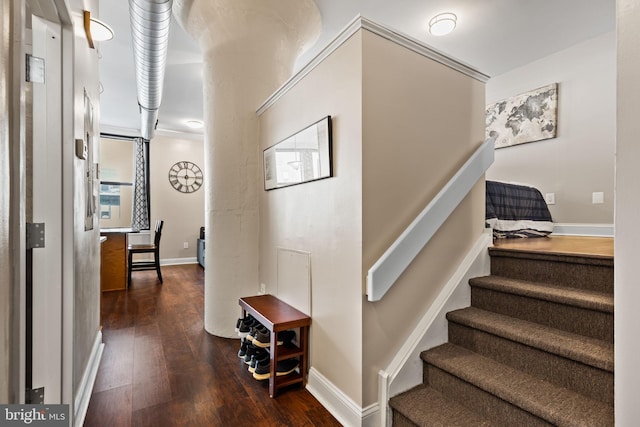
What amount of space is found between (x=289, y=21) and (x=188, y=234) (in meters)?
5.03

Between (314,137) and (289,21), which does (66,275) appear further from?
(289,21)

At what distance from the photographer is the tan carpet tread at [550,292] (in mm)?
1418

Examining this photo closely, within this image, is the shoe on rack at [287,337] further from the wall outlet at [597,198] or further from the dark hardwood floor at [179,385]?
the wall outlet at [597,198]

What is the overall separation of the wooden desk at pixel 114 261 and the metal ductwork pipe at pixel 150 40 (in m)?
1.95

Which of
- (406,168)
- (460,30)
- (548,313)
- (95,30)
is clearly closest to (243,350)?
(406,168)

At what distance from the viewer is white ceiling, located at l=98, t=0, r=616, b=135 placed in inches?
110

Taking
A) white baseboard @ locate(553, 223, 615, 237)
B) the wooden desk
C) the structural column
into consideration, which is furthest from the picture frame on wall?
white baseboard @ locate(553, 223, 615, 237)

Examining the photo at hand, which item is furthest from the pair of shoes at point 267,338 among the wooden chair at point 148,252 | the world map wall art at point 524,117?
the world map wall art at point 524,117

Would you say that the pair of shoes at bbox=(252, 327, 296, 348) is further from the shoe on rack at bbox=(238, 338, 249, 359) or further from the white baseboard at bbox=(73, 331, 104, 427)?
the white baseboard at bbox=(73, 331, 104, 427)

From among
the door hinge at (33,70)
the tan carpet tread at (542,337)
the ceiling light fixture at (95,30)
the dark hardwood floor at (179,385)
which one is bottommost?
the dark hardwood floor at (179,385)

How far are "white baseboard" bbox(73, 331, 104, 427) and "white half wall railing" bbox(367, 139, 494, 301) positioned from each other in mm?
1581

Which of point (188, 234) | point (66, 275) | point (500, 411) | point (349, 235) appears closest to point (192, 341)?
point (66, 275)

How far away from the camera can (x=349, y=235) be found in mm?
1607

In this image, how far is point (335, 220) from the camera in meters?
1.73
